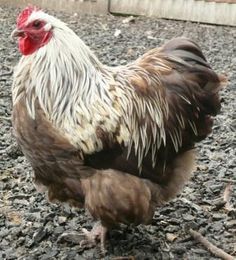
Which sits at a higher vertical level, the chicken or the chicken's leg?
the chicken

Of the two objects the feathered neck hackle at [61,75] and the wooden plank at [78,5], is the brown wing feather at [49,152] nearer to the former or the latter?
the feathered neck hackle at [61,75]

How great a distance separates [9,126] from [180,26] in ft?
22.6

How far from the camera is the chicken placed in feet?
10.5

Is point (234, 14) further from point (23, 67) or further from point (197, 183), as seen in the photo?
point (23, 67)

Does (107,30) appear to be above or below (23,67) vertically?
below

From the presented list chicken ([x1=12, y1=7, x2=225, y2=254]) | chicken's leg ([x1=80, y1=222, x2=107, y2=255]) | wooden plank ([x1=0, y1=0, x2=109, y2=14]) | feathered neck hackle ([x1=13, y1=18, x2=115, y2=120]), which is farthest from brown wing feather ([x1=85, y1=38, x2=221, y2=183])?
wooden plank ([x1=0, y1=0, x2=109, y2=14])

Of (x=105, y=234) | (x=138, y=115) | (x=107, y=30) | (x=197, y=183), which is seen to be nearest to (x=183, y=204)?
(x=197, y=183)

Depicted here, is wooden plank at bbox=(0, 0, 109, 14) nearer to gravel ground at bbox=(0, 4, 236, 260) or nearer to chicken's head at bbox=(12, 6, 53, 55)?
gravel ground at bbox=(0, 4, 236, 260)

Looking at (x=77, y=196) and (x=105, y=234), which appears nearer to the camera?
(x=77, y=196)

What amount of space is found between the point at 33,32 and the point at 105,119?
2.14ft

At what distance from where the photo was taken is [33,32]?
3.29 m

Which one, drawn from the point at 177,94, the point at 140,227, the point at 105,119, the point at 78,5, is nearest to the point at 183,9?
the point at 78,5

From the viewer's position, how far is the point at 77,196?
3330 mm

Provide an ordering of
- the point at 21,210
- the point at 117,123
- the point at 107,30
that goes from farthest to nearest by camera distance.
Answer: the point at 107,30, the point at 21,210, the point at 117,123
